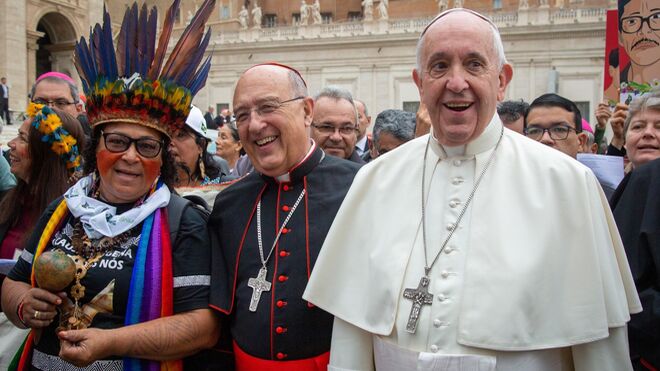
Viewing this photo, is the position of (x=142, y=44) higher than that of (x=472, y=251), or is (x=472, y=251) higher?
(x=142, y=44)

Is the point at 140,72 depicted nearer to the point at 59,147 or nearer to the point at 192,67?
the point at 192,67

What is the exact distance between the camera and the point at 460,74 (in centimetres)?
216

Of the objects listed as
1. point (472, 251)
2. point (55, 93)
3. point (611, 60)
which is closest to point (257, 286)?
point (472, 251)

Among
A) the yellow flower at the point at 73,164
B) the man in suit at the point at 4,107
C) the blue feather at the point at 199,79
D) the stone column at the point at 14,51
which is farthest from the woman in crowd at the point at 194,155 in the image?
the stone column at the point at 14,51

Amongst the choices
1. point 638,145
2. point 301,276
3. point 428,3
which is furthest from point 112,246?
point 428,3

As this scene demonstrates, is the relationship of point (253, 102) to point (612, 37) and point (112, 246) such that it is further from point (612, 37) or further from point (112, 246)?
point (612, 37)

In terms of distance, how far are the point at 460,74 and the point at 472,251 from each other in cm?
64

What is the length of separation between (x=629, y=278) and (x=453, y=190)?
2.30 feet

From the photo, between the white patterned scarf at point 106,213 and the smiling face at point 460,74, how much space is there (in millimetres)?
1303

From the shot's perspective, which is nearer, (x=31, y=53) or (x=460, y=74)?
(x=460, y=74)

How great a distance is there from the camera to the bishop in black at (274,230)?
2619mm

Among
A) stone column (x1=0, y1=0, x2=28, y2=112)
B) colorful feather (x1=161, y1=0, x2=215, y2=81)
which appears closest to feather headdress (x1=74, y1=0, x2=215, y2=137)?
colorful feather (x1=161, y1=0, x2=215, y2=81)

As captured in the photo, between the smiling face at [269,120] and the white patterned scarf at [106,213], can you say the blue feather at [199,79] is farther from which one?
the white patterned scarf at [106,213]

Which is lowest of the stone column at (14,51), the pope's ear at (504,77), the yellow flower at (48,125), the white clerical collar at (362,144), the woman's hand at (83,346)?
the woman's hand at (83,346)
